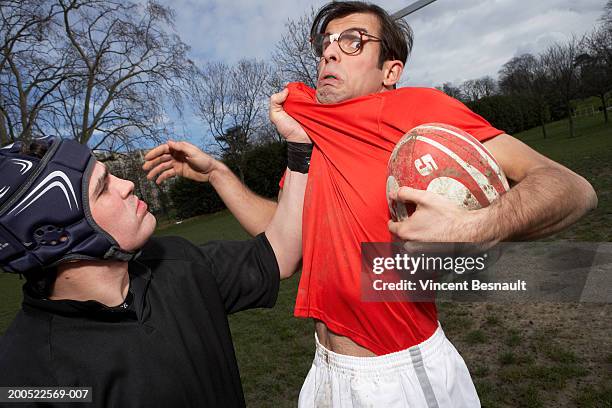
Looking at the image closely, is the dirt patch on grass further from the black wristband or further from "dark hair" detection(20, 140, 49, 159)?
"dark hair" detection(20, 140, 49, 159)

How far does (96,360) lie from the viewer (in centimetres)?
181

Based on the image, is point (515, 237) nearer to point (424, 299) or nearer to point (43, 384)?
point (424, 299)

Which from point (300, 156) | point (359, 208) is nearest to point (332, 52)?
point (300, 156)

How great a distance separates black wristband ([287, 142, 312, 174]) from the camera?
98.2 inches

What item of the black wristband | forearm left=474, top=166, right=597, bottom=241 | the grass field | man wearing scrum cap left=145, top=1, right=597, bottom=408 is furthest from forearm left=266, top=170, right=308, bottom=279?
the grass field

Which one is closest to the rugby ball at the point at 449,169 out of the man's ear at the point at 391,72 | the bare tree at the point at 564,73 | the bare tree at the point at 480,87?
the man's ear at the point at 391,72

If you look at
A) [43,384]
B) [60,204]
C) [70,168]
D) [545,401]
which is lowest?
[545,401]

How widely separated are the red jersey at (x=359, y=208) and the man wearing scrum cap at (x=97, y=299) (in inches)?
25.5

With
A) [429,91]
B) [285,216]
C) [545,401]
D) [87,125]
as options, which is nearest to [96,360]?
[285,216]

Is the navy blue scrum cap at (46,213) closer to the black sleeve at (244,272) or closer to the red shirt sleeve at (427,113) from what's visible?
the black sleeve at (244,272)

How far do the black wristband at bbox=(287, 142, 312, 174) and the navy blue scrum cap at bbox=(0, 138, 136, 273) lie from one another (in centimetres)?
113

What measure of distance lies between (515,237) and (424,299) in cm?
69

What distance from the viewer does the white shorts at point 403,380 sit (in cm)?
204

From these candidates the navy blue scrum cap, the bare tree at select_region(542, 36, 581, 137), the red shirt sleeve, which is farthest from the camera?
the bare tree at select_region(542, 36, 581, 137)
